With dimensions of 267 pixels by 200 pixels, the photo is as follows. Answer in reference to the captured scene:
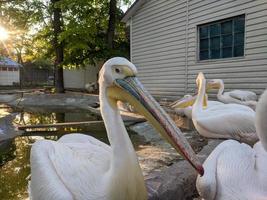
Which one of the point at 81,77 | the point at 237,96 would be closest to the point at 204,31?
the point at 237,96

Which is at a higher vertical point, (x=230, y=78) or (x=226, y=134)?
(x=230, y=78)

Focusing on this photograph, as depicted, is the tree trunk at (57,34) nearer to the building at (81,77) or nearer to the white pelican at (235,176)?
the building at (81,77)

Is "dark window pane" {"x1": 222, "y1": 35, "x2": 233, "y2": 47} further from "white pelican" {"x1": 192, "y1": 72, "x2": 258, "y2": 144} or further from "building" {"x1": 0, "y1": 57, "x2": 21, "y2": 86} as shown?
"building" {"x1": 0, "y1": 57, "x2": 21, "y2": 86}

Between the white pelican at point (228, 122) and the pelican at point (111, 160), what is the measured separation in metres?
2.79

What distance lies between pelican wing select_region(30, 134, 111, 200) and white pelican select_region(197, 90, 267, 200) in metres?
0.73

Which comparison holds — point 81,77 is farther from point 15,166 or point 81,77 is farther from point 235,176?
point 235,176

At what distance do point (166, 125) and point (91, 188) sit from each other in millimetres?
637

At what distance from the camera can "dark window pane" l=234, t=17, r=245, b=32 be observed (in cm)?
745

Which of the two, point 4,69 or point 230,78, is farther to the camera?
point 4,69

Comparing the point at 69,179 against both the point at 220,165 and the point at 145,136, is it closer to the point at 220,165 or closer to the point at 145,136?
the point at 220,165

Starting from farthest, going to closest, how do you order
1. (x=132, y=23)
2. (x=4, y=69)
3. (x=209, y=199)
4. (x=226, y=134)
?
(x=4, y=69) → (x=132, y=23) → (x=226, y=134) → (x=209, y=199)

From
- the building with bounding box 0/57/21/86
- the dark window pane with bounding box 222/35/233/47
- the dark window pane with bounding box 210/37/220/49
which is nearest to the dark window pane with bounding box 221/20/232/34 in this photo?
the dark window pane with bounding box 222/35/233/47

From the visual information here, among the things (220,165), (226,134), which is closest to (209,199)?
(220,165)

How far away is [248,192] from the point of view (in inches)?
75.6
